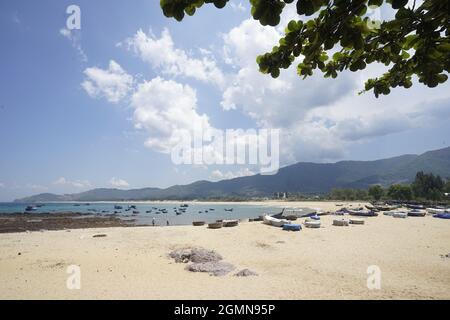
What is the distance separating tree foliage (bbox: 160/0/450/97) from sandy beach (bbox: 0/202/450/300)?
980cm

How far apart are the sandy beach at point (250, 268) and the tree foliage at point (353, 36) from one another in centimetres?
980

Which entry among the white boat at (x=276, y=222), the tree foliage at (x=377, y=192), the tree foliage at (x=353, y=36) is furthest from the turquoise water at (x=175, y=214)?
the tree foliage at (x=353, y=36)

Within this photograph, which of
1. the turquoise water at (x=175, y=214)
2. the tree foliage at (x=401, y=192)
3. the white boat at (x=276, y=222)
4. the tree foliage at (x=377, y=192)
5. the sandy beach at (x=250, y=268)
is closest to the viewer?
the sandy beach at (x=250, y=268)

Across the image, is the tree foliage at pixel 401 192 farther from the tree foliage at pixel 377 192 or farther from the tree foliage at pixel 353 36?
the tree foliage at pixel 353 36

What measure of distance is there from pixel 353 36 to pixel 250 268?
571 inches

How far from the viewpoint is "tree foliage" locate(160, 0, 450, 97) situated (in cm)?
228

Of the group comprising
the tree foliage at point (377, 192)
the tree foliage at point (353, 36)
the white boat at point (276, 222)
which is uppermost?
the tree foliage at point (353, 36)

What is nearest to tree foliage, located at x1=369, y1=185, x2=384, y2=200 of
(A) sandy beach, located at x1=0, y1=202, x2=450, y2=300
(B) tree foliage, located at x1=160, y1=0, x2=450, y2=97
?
(A) sandy beach, located at x1=0, y1=202, x2=450, y2=300

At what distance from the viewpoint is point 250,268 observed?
15008 millimetres

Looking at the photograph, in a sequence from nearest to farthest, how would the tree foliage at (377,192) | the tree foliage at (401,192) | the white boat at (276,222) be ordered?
1. the white boat at (276,222)
2. the tree foliage at (401,192)
3. the tree foliage at (377,192)

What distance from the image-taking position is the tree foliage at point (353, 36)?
2.28 meters

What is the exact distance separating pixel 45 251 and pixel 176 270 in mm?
13283

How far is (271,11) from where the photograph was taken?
2227 mm

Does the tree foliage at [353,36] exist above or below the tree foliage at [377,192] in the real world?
above
